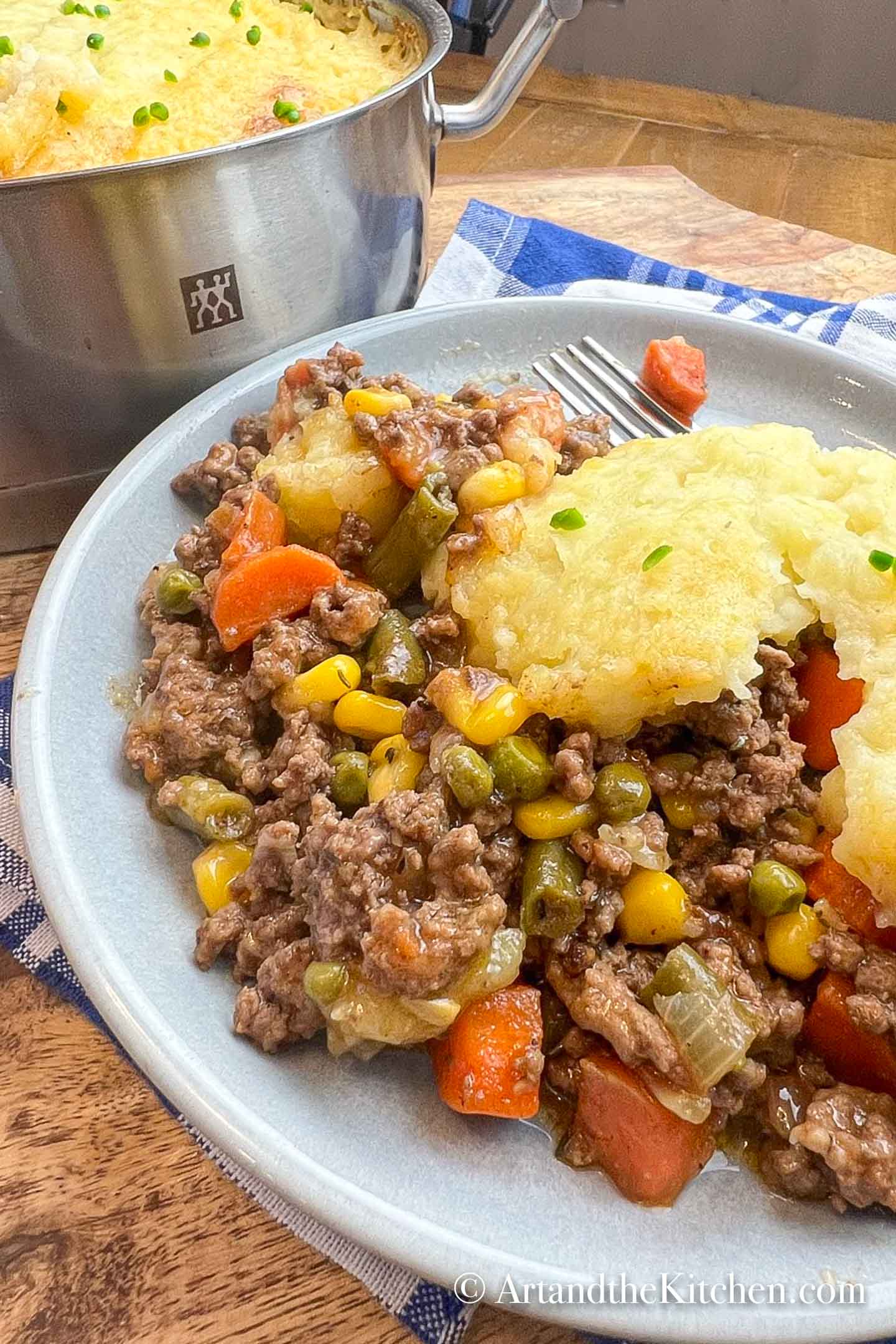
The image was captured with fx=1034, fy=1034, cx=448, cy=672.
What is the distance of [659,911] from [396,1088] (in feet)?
1.95

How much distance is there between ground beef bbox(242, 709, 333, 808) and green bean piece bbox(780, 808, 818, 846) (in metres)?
0.96

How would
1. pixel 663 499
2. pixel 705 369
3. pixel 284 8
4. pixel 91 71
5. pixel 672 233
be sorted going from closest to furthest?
pixel 663 499, pixel 91 71, pixel 705 369, pixel 284 8, pixel 672 233

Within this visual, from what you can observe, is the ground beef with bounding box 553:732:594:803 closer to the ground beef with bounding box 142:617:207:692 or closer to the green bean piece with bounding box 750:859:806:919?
the green bean piece with bounding box 750:859:806:919

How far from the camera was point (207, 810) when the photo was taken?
2229mm

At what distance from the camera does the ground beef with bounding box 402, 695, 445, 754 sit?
218 cm

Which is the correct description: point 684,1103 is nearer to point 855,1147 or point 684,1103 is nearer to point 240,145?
point 855,1147

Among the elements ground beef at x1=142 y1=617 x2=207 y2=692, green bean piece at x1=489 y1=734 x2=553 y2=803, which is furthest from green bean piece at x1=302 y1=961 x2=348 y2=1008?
ground beef at x1=142 y1=617 x2=207 y2=692

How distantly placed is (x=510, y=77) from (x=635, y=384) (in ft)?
3.63

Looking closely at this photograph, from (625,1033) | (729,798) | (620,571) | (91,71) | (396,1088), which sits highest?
(91,71)

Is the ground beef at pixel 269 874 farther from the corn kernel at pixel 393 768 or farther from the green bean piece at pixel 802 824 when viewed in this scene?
the green bean piece at pixel 802 824

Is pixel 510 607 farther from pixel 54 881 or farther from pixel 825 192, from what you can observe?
pixel 825 192

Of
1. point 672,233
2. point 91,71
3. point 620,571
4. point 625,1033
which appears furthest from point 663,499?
point 672,233

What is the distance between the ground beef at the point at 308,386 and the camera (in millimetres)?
2828

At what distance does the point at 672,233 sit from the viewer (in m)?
4.54
